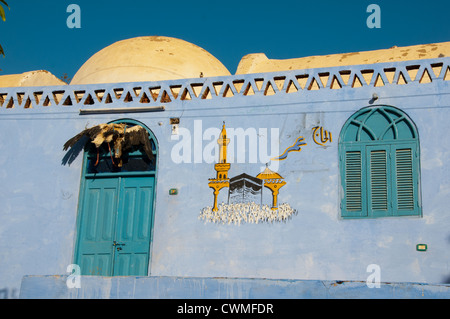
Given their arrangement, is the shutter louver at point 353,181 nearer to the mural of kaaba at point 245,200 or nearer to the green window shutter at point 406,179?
the green window shutter at point 406,179

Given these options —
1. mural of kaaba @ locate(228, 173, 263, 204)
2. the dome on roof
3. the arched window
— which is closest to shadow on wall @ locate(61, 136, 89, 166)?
the dome on roof

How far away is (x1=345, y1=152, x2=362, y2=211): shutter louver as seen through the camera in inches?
403

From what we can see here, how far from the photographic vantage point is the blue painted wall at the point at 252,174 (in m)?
9.92

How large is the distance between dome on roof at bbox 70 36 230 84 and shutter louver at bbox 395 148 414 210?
5.14m

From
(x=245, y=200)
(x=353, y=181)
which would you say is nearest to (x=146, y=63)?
(x=245, y=200)

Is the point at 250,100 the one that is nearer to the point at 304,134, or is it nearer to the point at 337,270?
the point at 304,134

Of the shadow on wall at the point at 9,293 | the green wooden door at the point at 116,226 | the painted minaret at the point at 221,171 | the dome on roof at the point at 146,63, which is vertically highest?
the dome on roof at the point at 146,63

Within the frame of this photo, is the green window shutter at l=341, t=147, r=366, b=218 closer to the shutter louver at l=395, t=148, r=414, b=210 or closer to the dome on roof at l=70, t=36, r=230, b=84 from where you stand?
the shutter louver at l=395, t=148, r=414, b=210

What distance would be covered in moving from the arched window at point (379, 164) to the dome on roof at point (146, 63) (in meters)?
4.50

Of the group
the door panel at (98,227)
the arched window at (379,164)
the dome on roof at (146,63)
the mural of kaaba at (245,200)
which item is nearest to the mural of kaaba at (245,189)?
the mural of kaaba at (245,200)

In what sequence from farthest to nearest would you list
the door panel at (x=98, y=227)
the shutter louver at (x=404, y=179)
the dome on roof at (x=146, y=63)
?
the dome on roof at (x=146, y=63)
the door panel at (x=98, y=227)
the shutter louver at (x=404, y=179)

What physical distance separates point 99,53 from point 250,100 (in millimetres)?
4871

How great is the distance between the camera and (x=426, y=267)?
964cm
